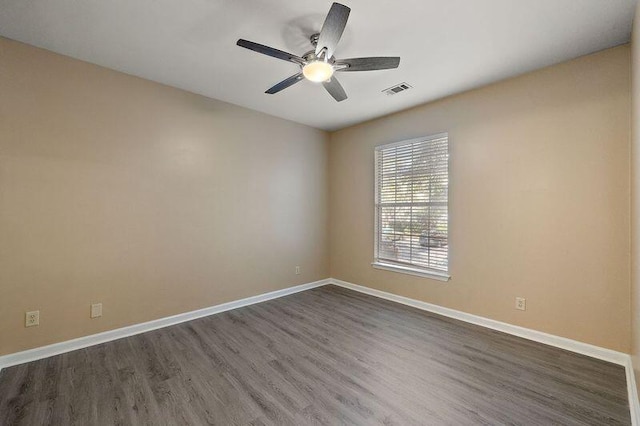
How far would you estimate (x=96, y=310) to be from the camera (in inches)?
103

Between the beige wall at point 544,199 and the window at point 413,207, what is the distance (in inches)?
5.8

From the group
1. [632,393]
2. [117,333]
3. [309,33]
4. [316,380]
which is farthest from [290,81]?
[632,393]

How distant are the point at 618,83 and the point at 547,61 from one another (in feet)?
1.84

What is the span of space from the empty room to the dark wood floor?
0.06ft

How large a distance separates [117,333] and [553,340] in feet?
14.0

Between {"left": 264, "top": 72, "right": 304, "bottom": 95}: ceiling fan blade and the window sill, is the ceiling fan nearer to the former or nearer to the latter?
{"left": 264, "top": 72, "right": 304, "bottom": 95}: ceiling fan blade

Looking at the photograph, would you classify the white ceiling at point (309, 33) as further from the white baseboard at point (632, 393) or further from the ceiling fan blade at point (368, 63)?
the white baseboard at point (632, 393)

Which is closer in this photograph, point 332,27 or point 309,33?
point 332,27

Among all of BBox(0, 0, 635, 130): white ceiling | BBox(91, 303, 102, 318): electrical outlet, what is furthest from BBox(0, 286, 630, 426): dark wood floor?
BBox(0, 0, 635, 130): white ceiling

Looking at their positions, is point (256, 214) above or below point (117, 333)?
above

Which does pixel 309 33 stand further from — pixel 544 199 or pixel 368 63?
pixel 544 199

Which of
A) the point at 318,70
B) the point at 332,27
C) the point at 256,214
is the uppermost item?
the point at 332,27

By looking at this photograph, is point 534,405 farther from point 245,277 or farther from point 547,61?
point 245,277

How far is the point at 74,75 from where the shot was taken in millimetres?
2512
